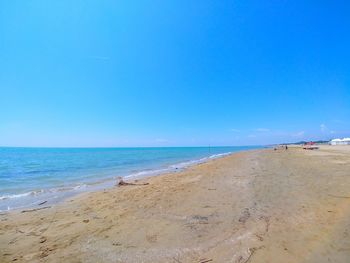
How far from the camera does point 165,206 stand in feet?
25.3

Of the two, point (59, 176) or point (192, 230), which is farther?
point (59, 176)

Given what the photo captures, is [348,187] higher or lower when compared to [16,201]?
higher

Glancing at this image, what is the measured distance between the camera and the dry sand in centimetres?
419

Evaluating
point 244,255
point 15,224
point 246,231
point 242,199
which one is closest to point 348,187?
point 242,199

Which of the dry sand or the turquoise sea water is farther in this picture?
the turquoise sea water

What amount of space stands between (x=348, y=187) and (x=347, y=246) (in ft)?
20.2

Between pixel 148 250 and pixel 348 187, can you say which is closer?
pixel 148 250

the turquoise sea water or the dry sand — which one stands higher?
the dry sand

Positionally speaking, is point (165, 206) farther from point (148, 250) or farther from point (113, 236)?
point (148, 250)

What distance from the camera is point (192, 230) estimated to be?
5.36m

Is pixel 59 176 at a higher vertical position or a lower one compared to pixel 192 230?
lower

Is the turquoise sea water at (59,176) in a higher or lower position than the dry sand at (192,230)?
lower

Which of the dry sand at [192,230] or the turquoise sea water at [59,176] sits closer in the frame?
the dry sand at [192,230]

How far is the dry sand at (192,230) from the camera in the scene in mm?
4191
